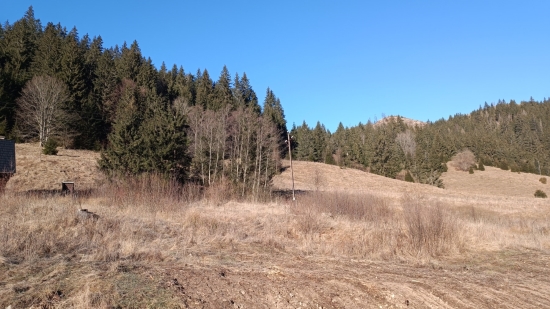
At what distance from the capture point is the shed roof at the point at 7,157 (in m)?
20.6

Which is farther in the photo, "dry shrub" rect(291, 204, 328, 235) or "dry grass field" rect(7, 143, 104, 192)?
"dry grass field" rect(7, 143, 104, 192)

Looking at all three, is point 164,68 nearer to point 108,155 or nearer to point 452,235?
point 108,155

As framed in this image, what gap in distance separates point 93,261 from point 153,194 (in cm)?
892

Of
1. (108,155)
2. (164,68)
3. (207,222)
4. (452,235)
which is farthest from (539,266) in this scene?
(164,68)

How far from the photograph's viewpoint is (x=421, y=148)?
8600cm

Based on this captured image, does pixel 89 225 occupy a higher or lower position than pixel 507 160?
lower

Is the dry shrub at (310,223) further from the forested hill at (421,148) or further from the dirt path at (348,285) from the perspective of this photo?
the forested hill at (421,148)

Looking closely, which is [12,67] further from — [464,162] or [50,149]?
[464,162]

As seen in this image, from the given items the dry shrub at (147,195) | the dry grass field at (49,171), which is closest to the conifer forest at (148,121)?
the dry grass field at (49,171)

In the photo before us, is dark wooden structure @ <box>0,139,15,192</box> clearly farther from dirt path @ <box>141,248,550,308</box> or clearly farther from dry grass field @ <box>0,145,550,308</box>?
dirt path @ <box>141,248,550,308</box>

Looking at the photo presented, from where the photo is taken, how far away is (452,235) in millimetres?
10523

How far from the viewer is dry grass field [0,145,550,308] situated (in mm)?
5117

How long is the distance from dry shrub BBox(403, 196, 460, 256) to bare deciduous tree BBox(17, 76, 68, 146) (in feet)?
124

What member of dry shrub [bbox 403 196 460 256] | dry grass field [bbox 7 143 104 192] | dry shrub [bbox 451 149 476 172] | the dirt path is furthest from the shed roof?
dry shrub [bbox 451 149 476 172]
